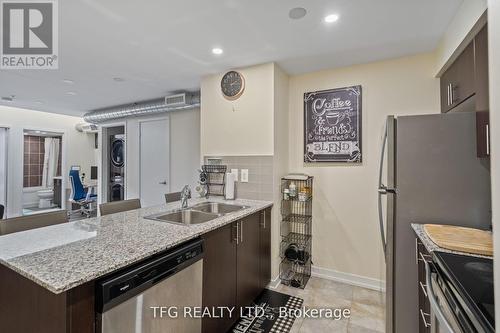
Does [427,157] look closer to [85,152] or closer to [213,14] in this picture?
[213,14]

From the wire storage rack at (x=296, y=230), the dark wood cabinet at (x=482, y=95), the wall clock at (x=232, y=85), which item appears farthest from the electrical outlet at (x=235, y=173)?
the dark wood cabinet at (x=482, y=95)

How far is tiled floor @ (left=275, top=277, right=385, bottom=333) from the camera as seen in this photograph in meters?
1.91

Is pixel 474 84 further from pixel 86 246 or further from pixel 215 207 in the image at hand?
pixel 86 246

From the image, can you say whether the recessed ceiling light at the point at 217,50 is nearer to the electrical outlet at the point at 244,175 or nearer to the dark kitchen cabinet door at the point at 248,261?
the electrical outlet at the point at 244,175

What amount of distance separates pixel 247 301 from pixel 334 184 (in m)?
1.54

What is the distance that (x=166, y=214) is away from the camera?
199 centimetres

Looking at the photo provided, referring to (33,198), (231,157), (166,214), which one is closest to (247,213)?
(166,214)

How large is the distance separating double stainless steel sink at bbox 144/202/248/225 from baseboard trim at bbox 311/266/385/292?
1326 millimetres

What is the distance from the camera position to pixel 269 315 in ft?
6.70

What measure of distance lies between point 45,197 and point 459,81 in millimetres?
8566

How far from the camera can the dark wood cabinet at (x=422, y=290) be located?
1373 mm

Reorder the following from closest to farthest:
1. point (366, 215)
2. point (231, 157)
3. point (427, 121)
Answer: point (427, 121), point (366, 215), point (231, 157)

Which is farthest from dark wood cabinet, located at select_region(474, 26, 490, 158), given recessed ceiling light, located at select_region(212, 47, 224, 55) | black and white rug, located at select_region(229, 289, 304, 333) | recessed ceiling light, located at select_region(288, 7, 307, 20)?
recessed ceiling light, located at select_region(212, 47, 224, 55)

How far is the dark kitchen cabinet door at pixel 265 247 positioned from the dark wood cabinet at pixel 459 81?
6.09 ft
